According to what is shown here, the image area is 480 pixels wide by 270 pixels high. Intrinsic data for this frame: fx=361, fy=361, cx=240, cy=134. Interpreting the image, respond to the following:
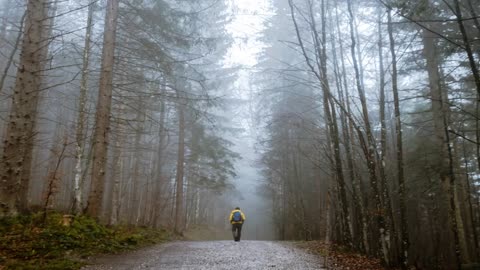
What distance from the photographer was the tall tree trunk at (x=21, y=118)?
6.89 metres

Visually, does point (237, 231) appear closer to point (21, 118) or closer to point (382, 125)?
point (382, 125)

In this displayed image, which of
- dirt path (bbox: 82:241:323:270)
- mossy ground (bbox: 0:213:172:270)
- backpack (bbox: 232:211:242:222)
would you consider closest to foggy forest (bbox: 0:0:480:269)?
mossy ground (bbox: 0:213:172:270)

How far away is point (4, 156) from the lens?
684 centimetres

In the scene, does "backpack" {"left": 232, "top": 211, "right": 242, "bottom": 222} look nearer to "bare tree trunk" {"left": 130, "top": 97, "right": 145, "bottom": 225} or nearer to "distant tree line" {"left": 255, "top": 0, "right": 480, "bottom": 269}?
"distant tree line" {"left": 255, "top": 0, "right": 480, "bottom": 269}

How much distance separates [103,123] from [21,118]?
347 cm

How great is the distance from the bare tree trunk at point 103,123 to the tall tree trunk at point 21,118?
2786 mm

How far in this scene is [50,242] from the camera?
723cm

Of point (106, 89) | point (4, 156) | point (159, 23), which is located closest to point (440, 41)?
point (159, 23)

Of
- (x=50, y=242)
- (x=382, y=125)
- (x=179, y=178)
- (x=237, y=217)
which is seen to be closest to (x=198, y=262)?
(x=50, y=242)

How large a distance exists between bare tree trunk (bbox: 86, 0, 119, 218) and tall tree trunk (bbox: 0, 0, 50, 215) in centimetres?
279

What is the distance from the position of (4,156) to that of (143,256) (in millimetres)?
3889

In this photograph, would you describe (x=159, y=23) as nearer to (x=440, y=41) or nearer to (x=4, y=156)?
(x=4, y=156)

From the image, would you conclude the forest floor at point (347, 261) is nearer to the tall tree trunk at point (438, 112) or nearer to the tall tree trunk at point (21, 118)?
the tall tree trunk at point (438, 112)

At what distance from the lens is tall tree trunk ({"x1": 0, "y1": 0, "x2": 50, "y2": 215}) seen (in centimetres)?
689
